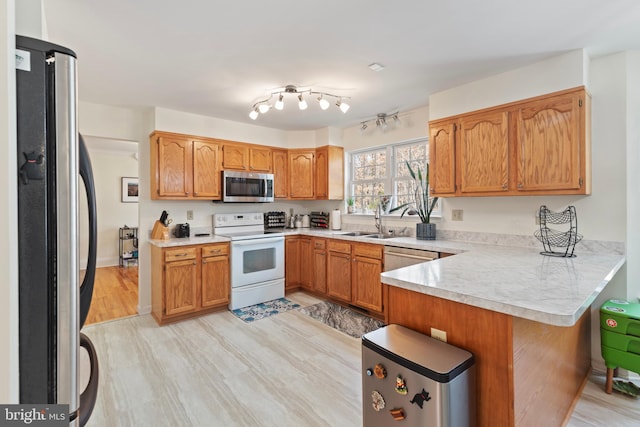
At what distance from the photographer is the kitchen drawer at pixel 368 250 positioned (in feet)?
11.1

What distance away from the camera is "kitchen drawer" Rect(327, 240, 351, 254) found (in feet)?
12.4

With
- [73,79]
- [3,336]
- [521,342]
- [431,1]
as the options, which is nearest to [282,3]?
[431,1]

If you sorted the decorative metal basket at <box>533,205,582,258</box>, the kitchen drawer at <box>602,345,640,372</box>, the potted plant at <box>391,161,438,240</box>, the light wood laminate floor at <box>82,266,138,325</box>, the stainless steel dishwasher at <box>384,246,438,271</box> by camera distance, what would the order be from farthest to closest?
the light wood laminate floor at <box>82,266,138,325</box>, the potted plant at <box>391,161,438,240</box>, the stainless steel dishwasher at <box>384,246,438,271</box>, the decorative metal basket at <box>533,205,582,258</box>, the kitchen drawer at <box>602,345,640,372</box>

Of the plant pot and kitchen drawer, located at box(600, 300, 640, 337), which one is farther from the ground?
the plant pot

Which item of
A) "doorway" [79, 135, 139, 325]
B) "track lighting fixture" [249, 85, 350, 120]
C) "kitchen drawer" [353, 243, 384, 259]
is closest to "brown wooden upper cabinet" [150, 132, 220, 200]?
"track lighting fixture" [249, 85, 350, 120]

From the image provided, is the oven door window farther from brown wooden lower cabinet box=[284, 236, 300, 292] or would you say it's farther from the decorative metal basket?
the decorative metal basket

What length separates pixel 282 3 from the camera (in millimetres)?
1750

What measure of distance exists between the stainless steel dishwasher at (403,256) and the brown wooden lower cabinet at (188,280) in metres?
2.00

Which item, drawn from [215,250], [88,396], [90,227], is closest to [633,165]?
[90,227]

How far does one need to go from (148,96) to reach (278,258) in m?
2.49

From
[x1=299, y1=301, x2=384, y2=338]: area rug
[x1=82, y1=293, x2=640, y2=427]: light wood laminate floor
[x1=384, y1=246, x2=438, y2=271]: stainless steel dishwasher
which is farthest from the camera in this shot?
[x1=299, y1=301, x2=384, y2=338]: area rug


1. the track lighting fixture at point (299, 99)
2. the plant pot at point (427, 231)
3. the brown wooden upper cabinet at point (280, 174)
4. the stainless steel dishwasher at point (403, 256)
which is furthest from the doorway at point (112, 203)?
the plant pot at point (427, 231)

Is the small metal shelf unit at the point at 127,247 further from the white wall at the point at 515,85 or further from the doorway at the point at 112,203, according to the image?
the white wall at the point at 515,85

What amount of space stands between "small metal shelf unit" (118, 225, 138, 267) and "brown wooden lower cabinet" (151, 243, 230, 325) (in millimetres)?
3298
